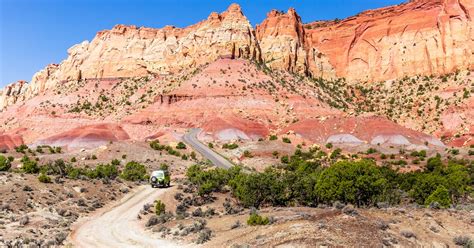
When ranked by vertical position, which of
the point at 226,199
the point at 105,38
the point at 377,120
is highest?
the point at 105,38

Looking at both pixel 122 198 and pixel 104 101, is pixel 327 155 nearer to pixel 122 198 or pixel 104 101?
pixel 122 198

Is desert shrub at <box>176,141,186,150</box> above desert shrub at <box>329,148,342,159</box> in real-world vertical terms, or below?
above

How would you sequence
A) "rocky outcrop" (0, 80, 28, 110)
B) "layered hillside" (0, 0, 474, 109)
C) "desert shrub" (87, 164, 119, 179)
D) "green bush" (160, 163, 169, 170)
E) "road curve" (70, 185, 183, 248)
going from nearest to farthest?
1. "road curve" (70, 185, 183, 248)
2. "desert shrub" (87, 164, 119, 179)
3. "green bush" (160, 163, 169, 170)
4. "layered hillside" (0, 0, 474, 109)
5. "rocky outcrop" (0, 80, 28, 110)

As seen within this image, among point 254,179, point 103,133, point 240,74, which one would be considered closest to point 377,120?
point 240,74

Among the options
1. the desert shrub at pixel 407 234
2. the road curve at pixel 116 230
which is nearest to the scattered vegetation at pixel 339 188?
the road curve at pixel 116 230

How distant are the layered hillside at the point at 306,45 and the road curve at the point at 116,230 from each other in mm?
90483

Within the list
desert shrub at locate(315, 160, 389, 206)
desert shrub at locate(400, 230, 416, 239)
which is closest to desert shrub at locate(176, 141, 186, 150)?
desert shrub at locate(315, 160, 389, 206)

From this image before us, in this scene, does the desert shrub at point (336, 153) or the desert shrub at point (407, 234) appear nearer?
the desert shrub at point (407, 234)

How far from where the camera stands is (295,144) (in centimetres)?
8175

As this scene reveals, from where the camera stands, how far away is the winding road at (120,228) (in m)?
22.8

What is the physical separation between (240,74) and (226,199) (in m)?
75.4

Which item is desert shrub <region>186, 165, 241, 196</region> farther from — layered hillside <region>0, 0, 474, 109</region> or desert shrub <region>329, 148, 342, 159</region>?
layered hillside <region>0, 0, 474, 109</region>

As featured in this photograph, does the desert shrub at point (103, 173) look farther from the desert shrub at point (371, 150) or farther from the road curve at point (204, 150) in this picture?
the desert shrub at point (371, 150)

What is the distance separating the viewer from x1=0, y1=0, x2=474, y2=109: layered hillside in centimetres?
11981
